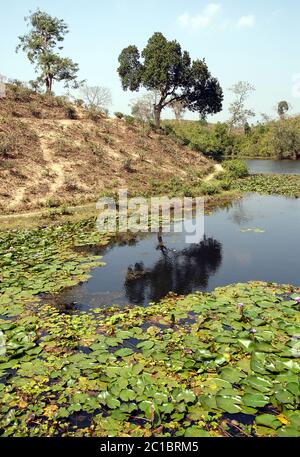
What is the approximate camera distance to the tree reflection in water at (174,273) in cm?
1022

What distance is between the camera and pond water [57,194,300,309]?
1018 cm

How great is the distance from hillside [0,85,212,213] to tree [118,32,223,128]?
6732mm

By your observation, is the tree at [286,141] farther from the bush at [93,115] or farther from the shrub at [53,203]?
the shrub at [53,203]

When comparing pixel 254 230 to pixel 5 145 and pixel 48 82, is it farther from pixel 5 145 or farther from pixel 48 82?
pixel 48 82

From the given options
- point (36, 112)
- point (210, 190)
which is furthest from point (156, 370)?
point (36, 112)

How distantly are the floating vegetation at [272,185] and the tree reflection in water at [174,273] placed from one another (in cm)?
1446

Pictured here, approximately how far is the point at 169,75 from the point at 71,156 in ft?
64.1

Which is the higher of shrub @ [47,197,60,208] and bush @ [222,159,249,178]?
bush @ [222,159,249,178]

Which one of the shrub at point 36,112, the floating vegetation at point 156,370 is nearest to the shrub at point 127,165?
the shrub at point 36,112

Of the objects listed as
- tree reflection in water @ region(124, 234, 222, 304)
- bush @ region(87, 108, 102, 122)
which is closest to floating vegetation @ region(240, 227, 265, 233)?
tree reflection in water @ region(124, 234, 222, 304)

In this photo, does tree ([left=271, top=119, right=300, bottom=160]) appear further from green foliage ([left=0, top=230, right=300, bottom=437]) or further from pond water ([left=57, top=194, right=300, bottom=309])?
green foliage ([left=0, top=230, right=300, bottom=437])
